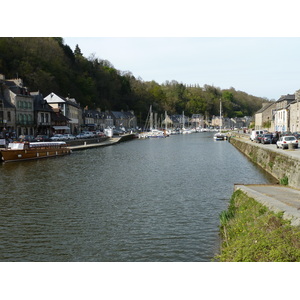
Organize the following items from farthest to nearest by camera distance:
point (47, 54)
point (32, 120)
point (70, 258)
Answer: point (47, 54), point (32, 120), point (70, 258)

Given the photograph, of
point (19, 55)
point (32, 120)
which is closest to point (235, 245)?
point (32, 120)

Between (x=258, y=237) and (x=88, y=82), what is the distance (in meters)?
108

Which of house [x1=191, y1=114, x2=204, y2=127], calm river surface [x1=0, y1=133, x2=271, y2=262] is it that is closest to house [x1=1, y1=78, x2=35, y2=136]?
calm river surface [x1=0, y1=133, x2=271, y2=262]

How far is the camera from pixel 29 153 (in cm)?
3878

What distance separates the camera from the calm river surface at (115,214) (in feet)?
36.9

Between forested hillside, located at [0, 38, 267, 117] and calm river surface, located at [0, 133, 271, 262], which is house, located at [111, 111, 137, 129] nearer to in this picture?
forested hillside, located at [0, 38, 267, 117]

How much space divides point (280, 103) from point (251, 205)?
58.5 metres

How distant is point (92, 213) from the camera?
1580 centimetres

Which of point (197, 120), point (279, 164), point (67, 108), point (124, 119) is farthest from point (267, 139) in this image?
point (197, 120)

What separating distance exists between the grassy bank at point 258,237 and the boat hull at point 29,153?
2947 cm

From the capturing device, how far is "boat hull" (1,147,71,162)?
36469mm

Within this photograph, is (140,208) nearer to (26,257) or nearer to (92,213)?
(92,213)

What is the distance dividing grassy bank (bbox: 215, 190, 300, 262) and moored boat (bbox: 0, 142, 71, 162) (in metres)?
29.5

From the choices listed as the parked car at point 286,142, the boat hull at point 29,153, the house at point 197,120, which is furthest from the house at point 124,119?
the parked car at point 286,142
